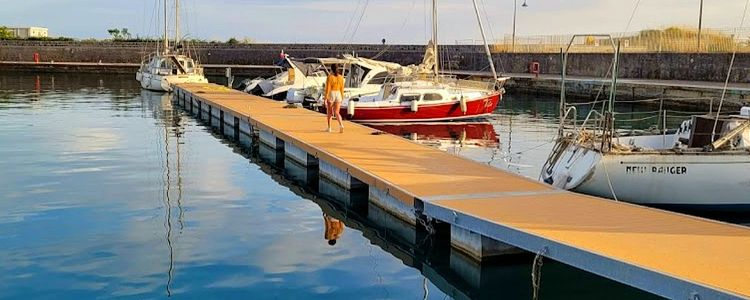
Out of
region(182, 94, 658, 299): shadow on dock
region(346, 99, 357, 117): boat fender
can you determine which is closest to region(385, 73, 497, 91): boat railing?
region(346, 99, 357, 117): boat fender

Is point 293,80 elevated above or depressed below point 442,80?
below

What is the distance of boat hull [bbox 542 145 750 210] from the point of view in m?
11.8

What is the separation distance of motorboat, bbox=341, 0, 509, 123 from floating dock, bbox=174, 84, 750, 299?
942 centimetres

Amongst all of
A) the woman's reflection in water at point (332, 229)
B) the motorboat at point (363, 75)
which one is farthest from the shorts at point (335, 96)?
the motorboat at point (363, 75)

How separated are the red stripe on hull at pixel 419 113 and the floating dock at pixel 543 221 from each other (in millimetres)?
9388

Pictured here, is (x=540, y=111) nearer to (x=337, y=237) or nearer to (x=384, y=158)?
(x=384, y=158)

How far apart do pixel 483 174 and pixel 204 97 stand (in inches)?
800

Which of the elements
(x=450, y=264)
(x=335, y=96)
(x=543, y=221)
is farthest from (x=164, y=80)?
(x=543, y=221)

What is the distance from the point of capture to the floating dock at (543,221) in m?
6.94

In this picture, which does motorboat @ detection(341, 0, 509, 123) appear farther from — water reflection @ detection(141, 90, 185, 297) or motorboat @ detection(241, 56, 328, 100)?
motorboat @ detection(241, 56, 328, 100)

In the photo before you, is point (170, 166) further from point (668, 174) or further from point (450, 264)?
point (668, 174)

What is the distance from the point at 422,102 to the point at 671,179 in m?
14.6

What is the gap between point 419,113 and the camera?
26.1 m

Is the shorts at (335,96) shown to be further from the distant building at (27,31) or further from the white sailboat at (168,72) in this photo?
the distant building at (27,31)
